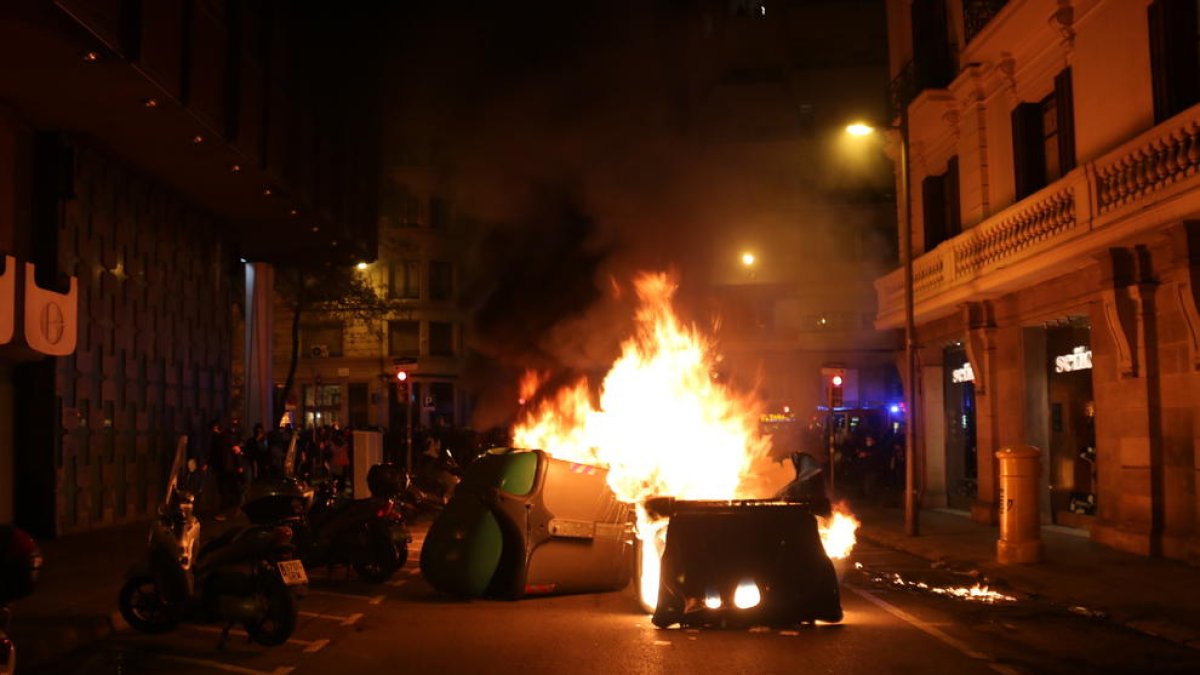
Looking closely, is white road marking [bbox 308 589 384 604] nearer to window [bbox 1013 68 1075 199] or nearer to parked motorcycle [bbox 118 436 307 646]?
parked motorcycle [bbox 118 436 307 646]

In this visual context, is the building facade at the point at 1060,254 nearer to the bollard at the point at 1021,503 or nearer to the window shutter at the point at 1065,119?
the window shutter at the point at 1065,119

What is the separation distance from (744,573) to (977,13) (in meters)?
13.2

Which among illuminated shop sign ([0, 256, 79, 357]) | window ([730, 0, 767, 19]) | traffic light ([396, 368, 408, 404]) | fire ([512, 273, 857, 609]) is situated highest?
window ([730, 0, 767, 19])

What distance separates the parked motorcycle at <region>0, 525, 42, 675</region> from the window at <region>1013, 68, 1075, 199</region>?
1445cm

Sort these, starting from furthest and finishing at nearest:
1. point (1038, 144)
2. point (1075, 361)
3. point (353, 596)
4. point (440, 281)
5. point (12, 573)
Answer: point (440, 281) < point (1038, 144) < point (1075, 361) < point (353, 596) < point (12, 573)

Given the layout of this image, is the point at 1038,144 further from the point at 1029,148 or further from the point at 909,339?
the point at 909,339

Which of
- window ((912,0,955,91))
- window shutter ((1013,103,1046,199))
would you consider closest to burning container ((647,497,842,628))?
window shutter ((1013,103,1046,199))

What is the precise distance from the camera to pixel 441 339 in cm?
5278

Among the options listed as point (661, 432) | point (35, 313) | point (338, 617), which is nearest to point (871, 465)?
point (661, 432)

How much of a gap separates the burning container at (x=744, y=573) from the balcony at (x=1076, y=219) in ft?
21.3

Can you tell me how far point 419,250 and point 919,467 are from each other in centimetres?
3415

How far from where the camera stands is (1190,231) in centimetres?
1196

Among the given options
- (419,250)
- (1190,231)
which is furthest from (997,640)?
(419,250)

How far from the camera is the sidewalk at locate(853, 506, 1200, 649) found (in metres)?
9.13
